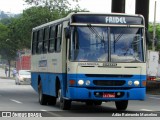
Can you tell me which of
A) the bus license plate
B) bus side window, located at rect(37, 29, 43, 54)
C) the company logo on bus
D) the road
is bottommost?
the road

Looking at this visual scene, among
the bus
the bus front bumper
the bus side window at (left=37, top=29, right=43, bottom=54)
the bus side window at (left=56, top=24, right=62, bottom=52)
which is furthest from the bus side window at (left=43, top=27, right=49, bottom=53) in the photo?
the bus front bumper

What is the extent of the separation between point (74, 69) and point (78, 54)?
467mm

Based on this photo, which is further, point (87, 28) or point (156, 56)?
point (156, 56)

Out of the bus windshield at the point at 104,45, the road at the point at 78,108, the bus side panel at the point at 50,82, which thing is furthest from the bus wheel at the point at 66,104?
the bus windshield at the point at 104,45

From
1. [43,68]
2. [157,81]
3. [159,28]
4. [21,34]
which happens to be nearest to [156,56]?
[157,81]

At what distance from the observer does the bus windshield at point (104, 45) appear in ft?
61.2

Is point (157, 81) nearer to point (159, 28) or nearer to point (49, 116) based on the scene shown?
point (49, 116)

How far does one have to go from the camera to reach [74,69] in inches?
732

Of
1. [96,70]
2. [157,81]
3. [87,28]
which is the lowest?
[157,81]

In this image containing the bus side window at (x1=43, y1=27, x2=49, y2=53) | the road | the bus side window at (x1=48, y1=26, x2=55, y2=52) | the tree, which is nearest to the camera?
the road

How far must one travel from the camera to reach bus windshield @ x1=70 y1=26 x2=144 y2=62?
1864cm

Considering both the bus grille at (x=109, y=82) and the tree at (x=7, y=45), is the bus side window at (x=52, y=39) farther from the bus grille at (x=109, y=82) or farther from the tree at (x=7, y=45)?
the tree at (x=7, y=45)

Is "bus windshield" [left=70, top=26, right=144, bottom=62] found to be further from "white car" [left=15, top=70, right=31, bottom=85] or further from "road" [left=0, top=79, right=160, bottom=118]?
"white car" [left=15, top=70, right=31, bottom=85]

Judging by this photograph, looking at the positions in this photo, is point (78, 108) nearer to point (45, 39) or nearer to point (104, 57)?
point (45, 39)
